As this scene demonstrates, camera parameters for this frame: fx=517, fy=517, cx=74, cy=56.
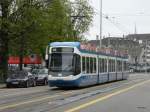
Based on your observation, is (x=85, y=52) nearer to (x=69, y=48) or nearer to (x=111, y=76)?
(x=69, y=48)

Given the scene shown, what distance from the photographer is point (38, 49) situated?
173 feet

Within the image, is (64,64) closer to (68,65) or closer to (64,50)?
(68,65)

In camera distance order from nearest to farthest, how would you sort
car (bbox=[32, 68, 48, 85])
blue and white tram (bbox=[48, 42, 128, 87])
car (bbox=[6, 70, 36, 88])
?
1. blue and white tram (bbox=[48, 42, 128, 87])
2. car (bbox=[6, 70, 36, 88])
3. car (bbox=[32, 68, 48, 85])

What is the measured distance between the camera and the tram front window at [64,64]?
3250 cm

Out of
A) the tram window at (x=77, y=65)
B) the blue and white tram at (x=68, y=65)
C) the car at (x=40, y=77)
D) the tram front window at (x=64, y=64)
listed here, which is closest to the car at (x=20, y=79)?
the car at (x=40, y=77)

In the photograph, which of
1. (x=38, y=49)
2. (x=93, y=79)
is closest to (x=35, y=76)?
(x=93, y=79)

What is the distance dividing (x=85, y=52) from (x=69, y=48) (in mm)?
2192

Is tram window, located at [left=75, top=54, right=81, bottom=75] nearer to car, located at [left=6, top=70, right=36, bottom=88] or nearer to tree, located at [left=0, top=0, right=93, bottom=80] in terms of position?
car, located at [left=6, top=70, right=36, bottom=88]

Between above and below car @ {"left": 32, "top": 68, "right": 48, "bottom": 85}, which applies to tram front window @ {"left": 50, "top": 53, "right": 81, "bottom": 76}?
above

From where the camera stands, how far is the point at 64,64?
32.5 m

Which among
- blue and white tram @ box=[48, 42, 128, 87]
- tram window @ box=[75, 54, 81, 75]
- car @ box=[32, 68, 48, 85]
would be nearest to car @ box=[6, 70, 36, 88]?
car @ box=[32, 68, 48, 85]

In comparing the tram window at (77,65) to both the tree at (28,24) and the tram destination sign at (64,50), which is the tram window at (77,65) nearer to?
the tram destination sign at (64,50)

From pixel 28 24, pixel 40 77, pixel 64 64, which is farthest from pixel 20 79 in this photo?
pixel 64 64

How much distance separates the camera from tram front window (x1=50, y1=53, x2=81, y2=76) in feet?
107
